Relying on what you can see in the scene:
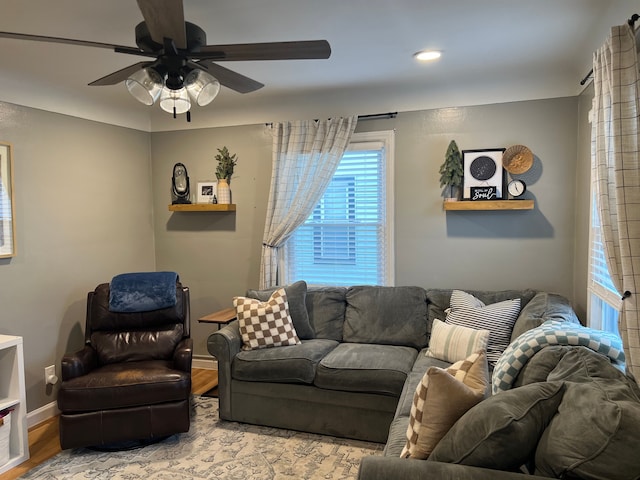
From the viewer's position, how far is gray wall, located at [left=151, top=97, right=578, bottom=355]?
3.49m

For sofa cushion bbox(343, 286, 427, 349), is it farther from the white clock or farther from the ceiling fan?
the ceiling fan

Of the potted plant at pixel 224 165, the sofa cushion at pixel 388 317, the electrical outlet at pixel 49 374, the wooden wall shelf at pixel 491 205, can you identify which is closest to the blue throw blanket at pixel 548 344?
the sofa cushion at pixel 388 317

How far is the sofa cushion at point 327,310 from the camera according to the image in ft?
11.9

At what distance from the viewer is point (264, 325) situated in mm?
3311

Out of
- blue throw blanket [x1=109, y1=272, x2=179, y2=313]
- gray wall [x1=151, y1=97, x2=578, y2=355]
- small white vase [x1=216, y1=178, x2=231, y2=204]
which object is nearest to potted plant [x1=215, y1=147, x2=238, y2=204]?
small white vase [x1=216, y1=178, x2=231, y2=204]

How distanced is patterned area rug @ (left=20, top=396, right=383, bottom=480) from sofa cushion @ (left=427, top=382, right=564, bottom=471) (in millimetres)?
1315

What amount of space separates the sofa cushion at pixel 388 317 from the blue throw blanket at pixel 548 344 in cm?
123

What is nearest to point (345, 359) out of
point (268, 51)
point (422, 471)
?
point (422, 471)

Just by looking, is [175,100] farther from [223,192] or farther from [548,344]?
[548,344]

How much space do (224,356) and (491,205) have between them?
7.53 feet

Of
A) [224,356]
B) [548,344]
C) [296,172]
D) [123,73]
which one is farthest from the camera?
[296,172]

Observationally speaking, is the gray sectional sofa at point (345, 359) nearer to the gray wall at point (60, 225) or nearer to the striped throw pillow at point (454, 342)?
the striped throw pillow at point (454, 342)

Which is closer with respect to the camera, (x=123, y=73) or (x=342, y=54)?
(x=123, y=73)

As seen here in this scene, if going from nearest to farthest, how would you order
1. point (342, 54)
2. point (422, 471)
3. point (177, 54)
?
point (422, 471) < point (177, 54) < point (342, 54)
